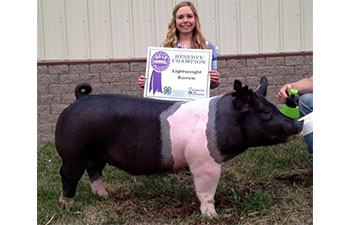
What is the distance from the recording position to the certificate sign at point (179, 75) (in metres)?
3.48

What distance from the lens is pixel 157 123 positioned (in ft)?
9.05

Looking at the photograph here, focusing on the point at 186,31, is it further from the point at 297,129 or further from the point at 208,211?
the point at 208,211

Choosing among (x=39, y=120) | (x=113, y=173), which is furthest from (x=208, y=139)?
(x=39, y=120)

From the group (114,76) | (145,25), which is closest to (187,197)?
(114,76)

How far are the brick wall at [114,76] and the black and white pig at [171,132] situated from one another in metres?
3.22

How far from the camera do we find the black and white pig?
263cm

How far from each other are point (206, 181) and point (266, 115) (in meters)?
0.66

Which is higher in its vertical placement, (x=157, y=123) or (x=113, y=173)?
(x=157, y=123)

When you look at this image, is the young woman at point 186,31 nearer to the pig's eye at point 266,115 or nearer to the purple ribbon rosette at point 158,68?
the purple ribbon rosette at point 158,68

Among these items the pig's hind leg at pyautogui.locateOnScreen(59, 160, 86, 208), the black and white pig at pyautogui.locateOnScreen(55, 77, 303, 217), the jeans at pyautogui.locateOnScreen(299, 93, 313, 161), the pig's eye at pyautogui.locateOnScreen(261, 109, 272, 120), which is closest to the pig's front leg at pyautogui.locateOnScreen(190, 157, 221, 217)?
the black and white pig at pyautogui.locateOnScreen(55, 77, 303, 217)

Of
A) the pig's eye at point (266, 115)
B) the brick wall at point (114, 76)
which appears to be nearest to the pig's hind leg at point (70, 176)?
the pig's eye at point (266, 115)

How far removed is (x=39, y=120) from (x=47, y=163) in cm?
176

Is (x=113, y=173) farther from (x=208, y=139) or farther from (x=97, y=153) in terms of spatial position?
(x=208, y=139)

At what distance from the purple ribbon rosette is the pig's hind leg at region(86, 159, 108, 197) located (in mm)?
870
